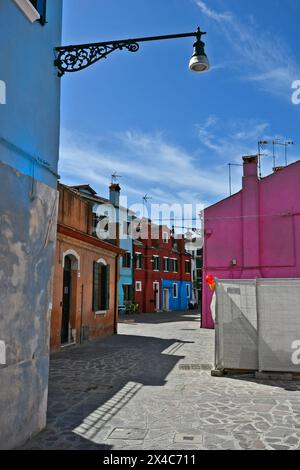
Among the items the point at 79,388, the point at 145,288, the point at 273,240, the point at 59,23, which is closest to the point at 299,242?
the point at 273,240

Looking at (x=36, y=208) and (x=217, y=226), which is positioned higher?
(x=217, y=226)

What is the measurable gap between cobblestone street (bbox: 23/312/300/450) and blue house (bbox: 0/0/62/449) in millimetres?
670

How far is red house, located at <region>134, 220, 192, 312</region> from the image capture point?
121 feet

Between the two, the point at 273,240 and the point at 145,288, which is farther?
the point at 145,288

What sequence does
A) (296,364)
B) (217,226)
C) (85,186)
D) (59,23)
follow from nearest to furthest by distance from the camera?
(59,23)
(296,364)
(217,226)
(85,186)

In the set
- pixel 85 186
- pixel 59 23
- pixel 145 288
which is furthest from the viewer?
pixel 145 288

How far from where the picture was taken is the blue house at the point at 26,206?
4.12 metres

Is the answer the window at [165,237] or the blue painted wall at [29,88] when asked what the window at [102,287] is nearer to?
the blue painted wall at [29,88]

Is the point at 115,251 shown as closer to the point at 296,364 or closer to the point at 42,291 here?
the point at 296,364

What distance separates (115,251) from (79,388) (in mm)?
9901

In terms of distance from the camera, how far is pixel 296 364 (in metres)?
7.93

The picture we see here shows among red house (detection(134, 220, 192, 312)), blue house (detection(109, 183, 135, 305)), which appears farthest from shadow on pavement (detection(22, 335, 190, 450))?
red house (detection(134, 220, 192, 312))

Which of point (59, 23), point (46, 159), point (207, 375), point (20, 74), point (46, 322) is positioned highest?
point (59, 23)

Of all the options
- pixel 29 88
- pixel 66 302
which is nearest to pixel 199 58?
pixel 29 88
